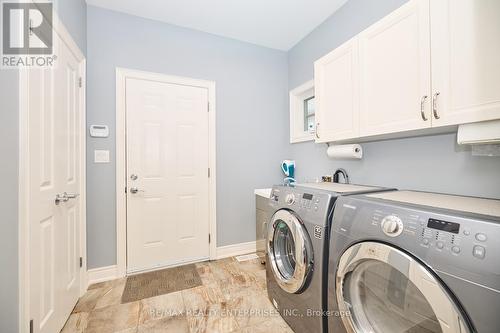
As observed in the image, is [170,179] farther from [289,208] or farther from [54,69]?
[289,208]

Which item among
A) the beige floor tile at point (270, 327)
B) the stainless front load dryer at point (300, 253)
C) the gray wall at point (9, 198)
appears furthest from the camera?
the beige floor tile at point (270, 327)

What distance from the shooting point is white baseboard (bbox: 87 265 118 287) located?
2039 millimetres

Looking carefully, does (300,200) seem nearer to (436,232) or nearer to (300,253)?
(300,253)

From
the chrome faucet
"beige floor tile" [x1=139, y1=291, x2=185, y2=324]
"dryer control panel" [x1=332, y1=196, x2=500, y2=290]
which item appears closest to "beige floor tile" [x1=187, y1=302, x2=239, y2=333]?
"beige floor tile" [x1=139, y1=291, x2=185, y2=324]

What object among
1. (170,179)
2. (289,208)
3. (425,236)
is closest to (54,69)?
(170,179)

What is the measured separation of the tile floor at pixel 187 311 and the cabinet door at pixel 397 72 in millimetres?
1525

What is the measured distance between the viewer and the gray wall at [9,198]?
0.99m

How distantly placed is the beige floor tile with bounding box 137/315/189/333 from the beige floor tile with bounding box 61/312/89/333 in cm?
41

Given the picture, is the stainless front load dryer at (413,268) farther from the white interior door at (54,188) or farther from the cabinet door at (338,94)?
the white interior door at (54,188)

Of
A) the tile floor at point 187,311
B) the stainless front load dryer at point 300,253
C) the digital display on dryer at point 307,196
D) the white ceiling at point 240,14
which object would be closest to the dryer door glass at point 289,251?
the stainless front load dryer at point 300,253

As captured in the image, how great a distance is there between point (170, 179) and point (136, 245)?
75cm

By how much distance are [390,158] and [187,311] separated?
196 centimetres

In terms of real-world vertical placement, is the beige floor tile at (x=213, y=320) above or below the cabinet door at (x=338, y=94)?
below

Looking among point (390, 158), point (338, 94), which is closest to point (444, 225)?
point (390, 158)
